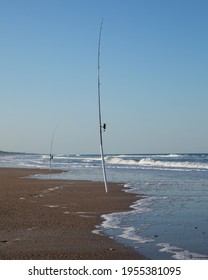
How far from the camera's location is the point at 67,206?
1198 cm

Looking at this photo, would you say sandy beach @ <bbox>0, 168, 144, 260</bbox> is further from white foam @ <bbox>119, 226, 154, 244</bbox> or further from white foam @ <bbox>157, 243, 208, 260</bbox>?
A: white foam @ <bbox>157, 243, 208, 260</bbox>

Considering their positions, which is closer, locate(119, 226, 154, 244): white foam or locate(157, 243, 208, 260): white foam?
locate(157, 243, 208, 260): white foam

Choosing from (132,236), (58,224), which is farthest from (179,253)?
(58,224)

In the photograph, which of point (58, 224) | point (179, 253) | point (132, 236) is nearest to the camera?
point (179, 253)

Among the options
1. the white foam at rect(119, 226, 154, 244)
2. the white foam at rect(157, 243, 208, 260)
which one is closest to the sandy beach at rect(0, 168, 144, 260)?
the white foam at rect(119, 226, 154, 244)

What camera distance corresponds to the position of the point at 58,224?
8.98 m

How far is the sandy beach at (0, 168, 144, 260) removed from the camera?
641cm

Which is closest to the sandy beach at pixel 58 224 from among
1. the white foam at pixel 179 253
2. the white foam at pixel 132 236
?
the white foam at pixel 132 236

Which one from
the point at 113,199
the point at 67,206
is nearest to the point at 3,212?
the point at 67,206

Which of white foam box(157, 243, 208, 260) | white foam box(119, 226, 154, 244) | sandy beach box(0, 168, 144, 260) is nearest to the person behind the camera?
white foam box(157, 243, 208, 260)

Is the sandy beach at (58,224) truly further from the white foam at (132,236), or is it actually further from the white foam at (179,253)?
the white foam at (179,253)

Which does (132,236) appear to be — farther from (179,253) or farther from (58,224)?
(58,224)
